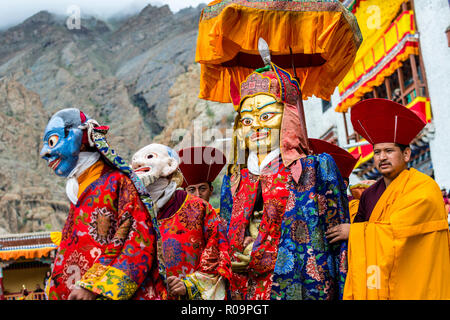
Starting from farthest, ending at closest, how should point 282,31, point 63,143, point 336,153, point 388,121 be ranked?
point 336,153, point 282,31, point 388,121, point 63,143

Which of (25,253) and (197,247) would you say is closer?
(197,247)

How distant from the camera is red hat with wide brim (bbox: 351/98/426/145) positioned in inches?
139

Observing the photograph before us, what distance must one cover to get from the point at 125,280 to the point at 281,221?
1352 millimetres

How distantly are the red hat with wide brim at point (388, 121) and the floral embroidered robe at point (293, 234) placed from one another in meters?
0.37

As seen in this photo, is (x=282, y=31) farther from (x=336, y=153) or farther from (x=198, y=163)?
(x=198, y=163)

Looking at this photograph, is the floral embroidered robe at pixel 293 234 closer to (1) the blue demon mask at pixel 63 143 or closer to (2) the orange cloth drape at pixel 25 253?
(1) the blue demon mask at pixel 63 143

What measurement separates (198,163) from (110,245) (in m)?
2.37

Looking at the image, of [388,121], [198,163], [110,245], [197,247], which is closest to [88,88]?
[198,163]

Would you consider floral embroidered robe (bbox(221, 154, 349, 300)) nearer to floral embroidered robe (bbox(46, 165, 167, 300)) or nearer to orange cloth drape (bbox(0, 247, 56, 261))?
floral embroidered robe (bbox(46, 165, 167, 300))

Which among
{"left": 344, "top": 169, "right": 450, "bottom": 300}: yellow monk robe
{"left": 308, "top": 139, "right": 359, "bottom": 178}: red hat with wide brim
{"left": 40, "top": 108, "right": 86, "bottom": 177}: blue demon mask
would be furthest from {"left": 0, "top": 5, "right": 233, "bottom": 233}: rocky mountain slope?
{"left": 40, "top": 108, "right": 86, "bottom": 177}: blue demon mask

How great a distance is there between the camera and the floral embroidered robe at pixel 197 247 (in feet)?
11.6

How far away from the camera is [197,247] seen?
374cm

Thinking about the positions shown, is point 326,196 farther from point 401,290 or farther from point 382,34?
point 382,34
